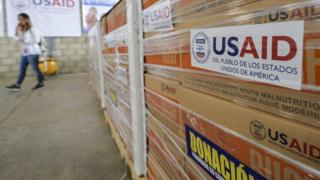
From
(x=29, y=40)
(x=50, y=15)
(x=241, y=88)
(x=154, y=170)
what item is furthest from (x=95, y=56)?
(x=50, y=15)

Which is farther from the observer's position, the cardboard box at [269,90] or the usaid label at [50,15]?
the usaid label at [50,15]

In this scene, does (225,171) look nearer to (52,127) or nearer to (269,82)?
(269,82)

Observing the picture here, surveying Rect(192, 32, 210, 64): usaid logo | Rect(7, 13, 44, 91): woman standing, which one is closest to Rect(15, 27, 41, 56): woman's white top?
Rect(7, 13, 44, 91): woman standing

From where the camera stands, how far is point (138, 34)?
1338 mm

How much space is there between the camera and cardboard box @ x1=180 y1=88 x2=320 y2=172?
19.7 inches

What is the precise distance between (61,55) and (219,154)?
277 inches

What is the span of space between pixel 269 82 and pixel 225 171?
0.92 ft

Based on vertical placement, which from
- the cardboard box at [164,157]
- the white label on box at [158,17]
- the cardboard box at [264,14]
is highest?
the white label on box at [158,17]

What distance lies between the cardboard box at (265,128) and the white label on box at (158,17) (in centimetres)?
30

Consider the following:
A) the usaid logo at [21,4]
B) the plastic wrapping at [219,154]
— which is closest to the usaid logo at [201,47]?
the plastic wrapping at [219,154]

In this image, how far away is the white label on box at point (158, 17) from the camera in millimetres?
985

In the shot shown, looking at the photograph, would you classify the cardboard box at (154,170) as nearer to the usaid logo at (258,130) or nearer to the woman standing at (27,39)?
the usaid logo at (258,130)

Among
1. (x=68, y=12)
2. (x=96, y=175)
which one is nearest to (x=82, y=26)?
(x=68, y=12)

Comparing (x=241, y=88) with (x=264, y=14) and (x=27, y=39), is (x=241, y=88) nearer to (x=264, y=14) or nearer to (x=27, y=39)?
(x=264, y=14)
